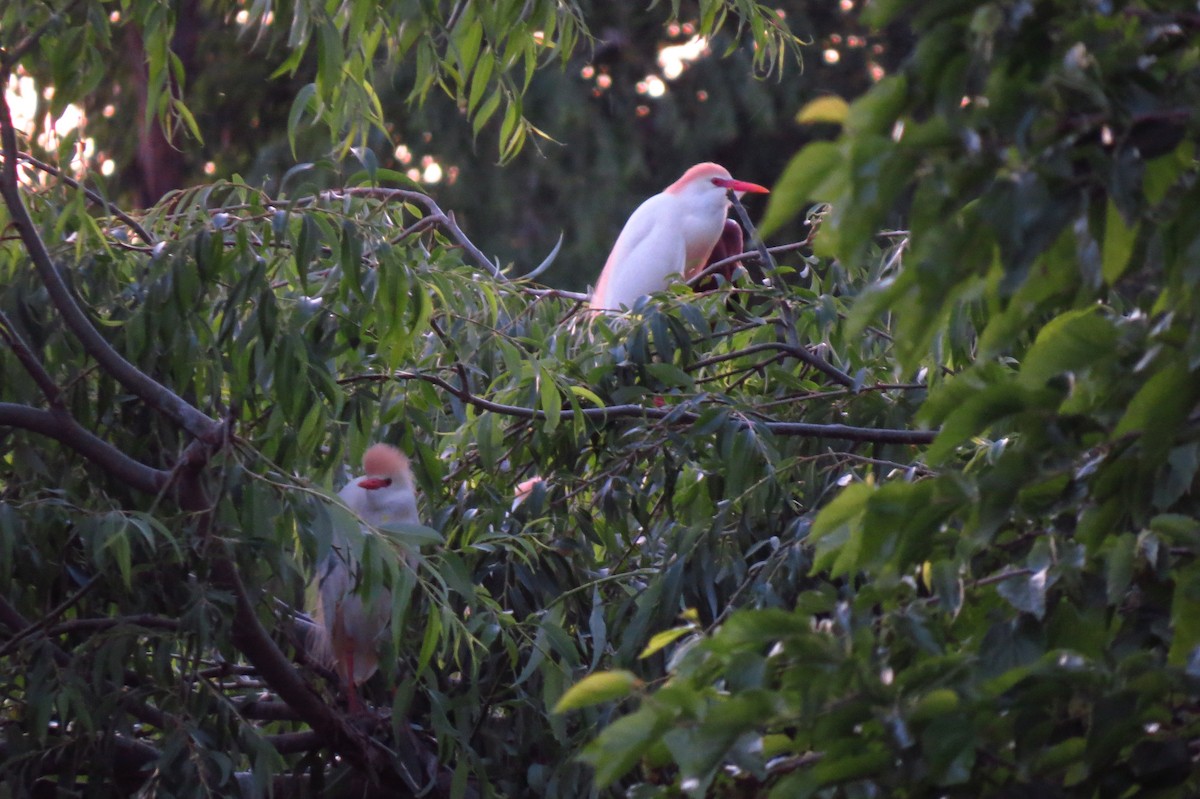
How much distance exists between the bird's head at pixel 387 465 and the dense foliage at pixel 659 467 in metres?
0.08

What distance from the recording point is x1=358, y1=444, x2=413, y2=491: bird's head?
310 centimetres

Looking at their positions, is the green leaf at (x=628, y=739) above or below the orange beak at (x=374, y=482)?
above

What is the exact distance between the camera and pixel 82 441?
2.09 metres

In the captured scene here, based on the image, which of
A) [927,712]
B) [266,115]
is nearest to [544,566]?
[927,712]

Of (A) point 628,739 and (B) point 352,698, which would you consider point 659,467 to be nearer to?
(B) point 352,698

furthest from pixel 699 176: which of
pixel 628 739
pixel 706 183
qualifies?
pixel 628 739

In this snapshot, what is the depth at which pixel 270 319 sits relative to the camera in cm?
226

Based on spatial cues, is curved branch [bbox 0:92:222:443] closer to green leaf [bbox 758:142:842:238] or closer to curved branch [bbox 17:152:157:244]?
curved branch [bbox 17:152:157:244]

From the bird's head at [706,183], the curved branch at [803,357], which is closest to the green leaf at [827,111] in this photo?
the curved branch at [803,357]

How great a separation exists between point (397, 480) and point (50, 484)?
0.83 m

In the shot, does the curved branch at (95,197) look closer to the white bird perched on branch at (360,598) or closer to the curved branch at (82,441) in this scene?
the curved branch at (82,441)

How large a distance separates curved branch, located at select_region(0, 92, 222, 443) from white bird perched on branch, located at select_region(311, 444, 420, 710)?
93 cm

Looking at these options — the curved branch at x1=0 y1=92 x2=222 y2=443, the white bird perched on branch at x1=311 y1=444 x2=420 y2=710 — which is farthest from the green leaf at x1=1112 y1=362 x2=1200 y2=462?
the white bird perched on branch at x1=311 y1=444 x2=420 y2=710

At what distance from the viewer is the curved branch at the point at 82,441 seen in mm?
2084
